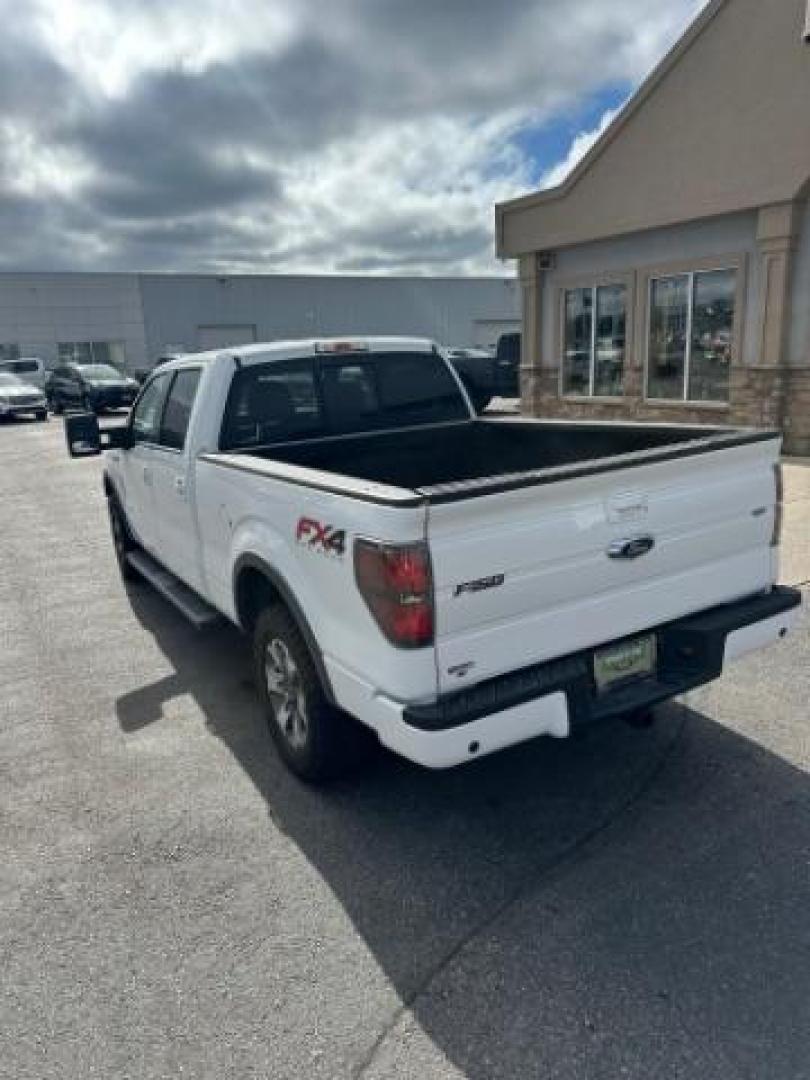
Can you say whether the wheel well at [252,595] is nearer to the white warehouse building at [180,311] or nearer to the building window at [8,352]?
the white warehouse building at [180,311]

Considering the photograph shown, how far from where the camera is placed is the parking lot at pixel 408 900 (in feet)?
6.98

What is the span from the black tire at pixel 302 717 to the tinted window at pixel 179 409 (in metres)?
1.50

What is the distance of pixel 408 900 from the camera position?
8.86 feet

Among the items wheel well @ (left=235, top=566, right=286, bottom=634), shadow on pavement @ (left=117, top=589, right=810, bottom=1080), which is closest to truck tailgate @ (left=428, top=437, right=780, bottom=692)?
shadow on pavement @ (left=117, top=589, right=810, bottom=1080)

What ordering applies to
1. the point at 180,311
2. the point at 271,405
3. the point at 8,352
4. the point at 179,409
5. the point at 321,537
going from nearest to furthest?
the point at 321,537
the point at 271,405
the point at 179,409
the point at 8,352
the point at 180,311

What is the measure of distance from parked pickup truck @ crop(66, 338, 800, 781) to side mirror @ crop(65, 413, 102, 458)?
98cm

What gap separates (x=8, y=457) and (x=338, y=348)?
14688 millimetres

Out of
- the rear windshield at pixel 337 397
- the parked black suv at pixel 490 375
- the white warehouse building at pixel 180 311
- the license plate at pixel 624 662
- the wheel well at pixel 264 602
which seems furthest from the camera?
the white warehouse building at pixel 180 311

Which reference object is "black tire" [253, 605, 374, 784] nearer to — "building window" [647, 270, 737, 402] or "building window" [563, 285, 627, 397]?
"building window" [647, 270, 737, 402]

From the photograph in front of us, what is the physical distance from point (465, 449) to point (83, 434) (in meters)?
2.65

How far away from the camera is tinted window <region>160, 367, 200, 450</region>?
14.6 feet

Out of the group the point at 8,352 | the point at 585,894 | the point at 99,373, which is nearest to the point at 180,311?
the point at 8,352

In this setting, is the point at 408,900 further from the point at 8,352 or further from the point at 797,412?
the point at 8,352

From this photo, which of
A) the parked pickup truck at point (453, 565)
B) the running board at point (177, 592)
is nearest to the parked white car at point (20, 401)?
the running board at point (177, 592)
